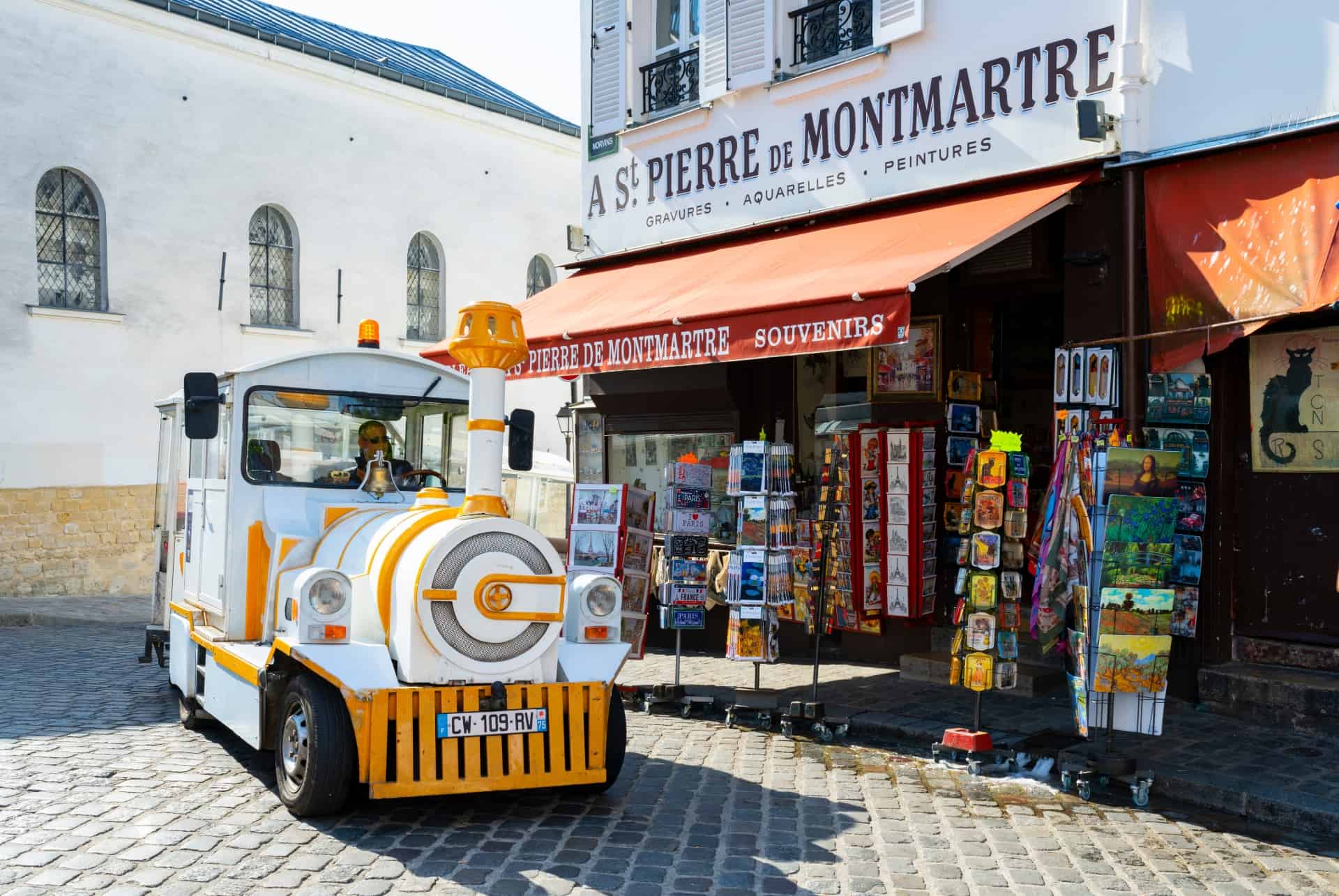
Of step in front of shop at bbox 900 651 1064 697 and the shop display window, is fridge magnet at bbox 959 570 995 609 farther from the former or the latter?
the shop display window

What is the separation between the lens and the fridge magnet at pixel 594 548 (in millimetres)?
8562

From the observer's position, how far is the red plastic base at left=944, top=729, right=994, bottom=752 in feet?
21.4

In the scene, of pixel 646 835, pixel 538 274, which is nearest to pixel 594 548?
pixel 646 835

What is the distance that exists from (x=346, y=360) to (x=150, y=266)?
10.2m

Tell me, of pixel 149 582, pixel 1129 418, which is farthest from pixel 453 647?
pixel 149 582

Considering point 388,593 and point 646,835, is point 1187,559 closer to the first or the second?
point 646,835

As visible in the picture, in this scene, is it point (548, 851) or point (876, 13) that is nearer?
point (548, 851)

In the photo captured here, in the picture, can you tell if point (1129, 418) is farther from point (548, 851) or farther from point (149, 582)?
point (149, 582)

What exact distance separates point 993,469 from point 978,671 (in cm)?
109

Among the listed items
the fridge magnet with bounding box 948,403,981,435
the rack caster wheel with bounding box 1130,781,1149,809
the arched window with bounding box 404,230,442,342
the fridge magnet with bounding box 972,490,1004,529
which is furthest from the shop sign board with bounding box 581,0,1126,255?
the arched window with bounding box 404,230,442,342

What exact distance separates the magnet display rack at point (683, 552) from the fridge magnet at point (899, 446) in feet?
4.75

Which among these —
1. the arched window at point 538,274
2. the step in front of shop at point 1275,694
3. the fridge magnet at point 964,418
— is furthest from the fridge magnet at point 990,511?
the arched window at point 538,274

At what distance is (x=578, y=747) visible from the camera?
5.57m

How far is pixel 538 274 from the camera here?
804 inches
